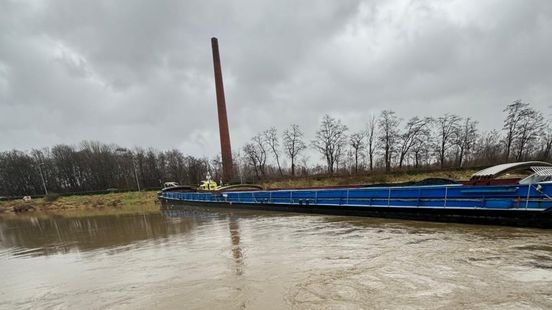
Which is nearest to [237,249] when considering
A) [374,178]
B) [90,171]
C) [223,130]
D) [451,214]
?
[451,214]

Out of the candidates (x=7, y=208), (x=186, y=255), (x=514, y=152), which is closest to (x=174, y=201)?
(x=186, y=255)

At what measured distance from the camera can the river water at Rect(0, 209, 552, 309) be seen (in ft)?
16.3

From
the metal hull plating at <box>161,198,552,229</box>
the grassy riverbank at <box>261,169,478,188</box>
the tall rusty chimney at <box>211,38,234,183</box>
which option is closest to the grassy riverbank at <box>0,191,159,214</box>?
the tall rusty chimney at <box>211,38,234,183</box>

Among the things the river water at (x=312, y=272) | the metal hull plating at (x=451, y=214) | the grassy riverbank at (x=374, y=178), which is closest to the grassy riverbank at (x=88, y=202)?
the grassy riverbank at (x=374, y=178)

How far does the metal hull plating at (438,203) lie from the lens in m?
9.23

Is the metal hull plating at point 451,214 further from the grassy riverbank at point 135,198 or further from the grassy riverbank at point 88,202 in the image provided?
the grassy riverbank at point 88,202

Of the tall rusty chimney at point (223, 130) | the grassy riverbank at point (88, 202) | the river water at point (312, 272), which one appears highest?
the tall rusty chimney at point (223, 130)

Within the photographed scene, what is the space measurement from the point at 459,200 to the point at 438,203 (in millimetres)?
831

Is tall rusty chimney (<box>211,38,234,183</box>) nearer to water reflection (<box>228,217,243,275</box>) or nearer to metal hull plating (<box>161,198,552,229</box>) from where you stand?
metal hull plating (<box>161,198,552,229</box>)

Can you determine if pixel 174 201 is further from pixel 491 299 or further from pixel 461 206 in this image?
pixel 491 299

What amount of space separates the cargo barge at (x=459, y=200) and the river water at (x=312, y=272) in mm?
695

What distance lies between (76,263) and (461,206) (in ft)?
46.8

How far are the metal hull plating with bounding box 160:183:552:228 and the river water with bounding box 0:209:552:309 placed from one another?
0.66 metres

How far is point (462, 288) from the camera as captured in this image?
5.01 m
